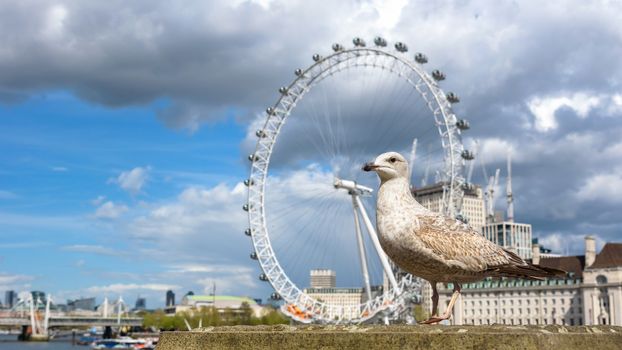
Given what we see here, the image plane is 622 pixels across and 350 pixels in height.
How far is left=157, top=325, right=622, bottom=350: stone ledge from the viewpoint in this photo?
6.23m

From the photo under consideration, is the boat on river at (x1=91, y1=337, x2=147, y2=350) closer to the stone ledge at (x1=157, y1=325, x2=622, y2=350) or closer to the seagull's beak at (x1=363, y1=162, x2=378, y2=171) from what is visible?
the seagull's beak at (x1=363, y1=162, x2=378, y2=171)

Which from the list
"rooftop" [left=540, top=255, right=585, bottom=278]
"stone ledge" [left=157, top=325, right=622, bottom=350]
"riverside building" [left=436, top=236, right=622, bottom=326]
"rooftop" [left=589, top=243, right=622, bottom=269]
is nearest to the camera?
"stone ledge" [left=157, top=325, right=622, bottom=350]

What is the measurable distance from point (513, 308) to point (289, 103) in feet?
261

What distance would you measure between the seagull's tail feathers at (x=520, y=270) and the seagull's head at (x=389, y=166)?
61.9 inches

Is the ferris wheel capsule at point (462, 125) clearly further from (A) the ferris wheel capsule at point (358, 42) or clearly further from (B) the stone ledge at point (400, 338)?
(B) the stone ledge at point (400, 338)

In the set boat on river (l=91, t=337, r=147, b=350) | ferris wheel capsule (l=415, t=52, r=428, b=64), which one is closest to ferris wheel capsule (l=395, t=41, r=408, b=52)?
ferris wheel capsule (l=415, t=52, r=428, b=64)

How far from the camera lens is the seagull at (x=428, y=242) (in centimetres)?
870

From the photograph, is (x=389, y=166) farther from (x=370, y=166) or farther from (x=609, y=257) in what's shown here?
(x=609, y=257)

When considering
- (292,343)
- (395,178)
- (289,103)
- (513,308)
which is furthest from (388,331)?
(513,308)

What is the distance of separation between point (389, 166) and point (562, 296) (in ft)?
406

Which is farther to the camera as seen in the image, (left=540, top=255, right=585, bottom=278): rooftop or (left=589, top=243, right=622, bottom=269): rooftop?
(left=540, top=255, right=585, bottom=278): rooftop

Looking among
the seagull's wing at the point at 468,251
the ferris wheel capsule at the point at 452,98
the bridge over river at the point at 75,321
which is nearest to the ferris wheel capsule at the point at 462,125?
the ferris wheel capsule at the point at 452,98

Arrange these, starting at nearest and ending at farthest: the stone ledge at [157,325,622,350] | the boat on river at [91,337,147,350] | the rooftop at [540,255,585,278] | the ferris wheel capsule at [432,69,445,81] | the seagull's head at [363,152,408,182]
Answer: the stone ledge at [157,325,622,350] < the seagull's head at [363,152,408,182] < the ferris wheel capsule at [432,69,445,81] < the boat on river at [91,337,147,350] < the rooftop at [540,255,585,278]

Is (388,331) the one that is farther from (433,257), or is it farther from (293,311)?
(293,311)
